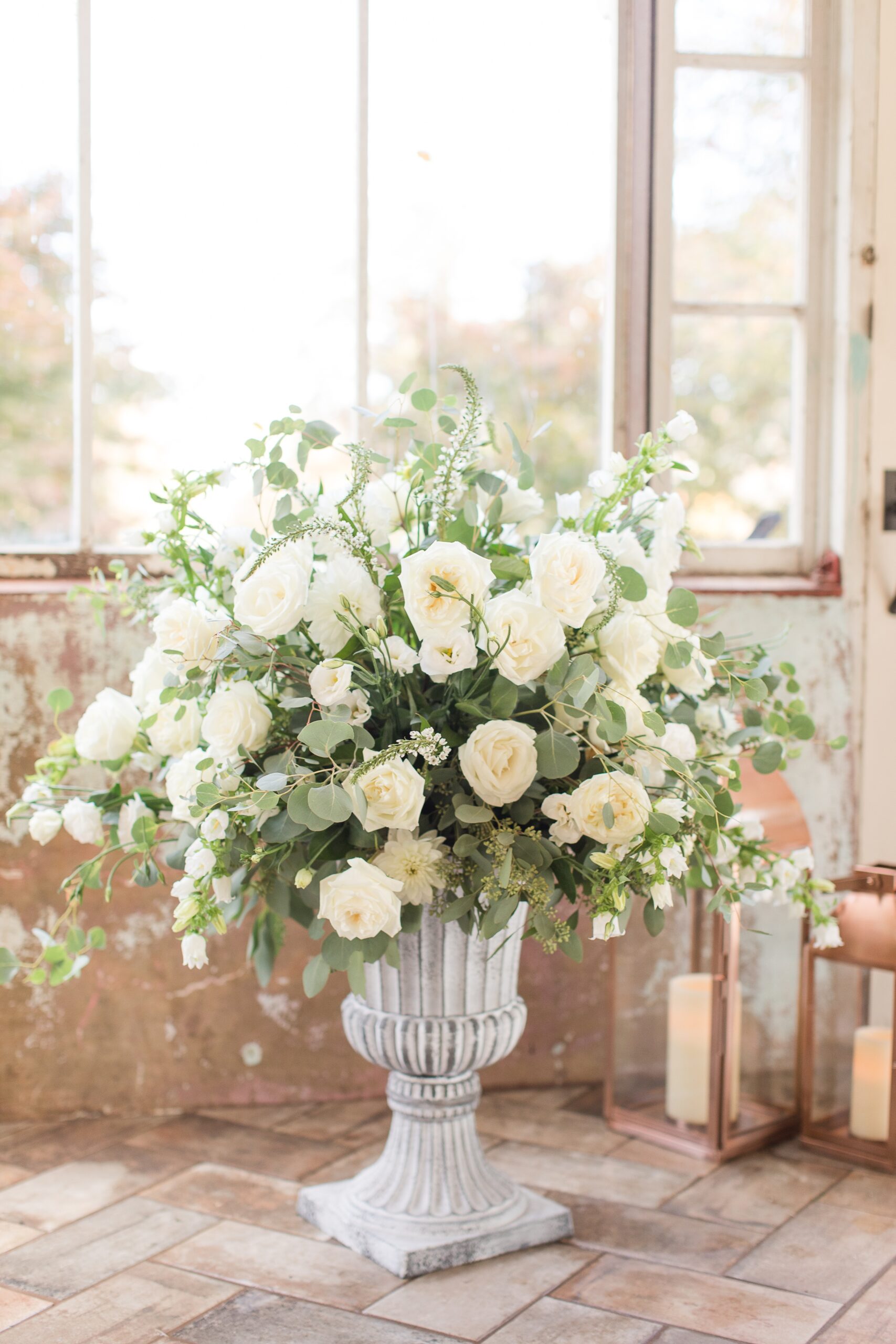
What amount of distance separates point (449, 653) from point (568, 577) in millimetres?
143

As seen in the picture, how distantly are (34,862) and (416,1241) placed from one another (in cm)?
87

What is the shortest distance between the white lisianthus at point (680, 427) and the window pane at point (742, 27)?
1100mm

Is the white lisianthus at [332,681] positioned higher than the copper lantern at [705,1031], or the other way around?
the white lisianthus at [332,681]

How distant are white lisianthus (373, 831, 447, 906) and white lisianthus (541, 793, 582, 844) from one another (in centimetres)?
13

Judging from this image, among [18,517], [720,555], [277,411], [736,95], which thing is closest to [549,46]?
[736,95]

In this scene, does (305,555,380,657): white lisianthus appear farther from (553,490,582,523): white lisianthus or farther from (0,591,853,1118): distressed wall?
(0,591,853,1118): distressed wall

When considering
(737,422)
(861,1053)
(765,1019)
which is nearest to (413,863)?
(861,1053)

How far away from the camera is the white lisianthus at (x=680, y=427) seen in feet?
4.44

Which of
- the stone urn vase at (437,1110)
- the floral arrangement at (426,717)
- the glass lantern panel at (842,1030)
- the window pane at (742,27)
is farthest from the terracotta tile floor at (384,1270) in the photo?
the window pane at (742,27)

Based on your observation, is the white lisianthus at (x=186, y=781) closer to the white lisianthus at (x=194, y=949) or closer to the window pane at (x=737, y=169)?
the white lisianthus at (x=194, y=949)

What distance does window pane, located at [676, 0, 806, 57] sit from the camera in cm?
212

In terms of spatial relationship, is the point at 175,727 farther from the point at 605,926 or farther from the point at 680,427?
the point at 680,427

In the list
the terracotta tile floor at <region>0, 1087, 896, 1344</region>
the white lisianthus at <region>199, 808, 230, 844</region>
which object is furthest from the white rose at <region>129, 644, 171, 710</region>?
the terracotta tile floor at <region>0, 1087, 896, 1344</region>

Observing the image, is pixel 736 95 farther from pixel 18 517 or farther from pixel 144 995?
pixel 144 995
